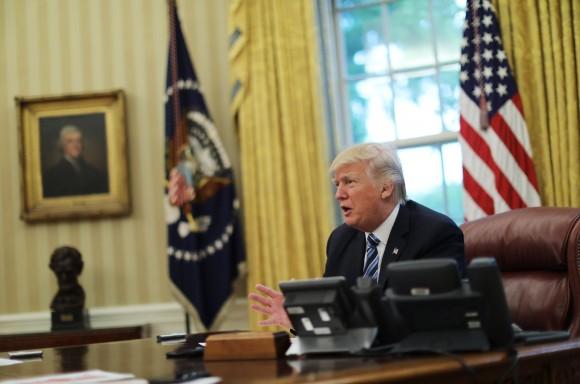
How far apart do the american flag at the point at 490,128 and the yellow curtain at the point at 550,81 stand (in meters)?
0.08

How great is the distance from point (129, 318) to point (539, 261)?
335 cm

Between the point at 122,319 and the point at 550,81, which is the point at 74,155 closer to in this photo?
the point at 122,319

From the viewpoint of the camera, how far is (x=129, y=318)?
18.6 feet

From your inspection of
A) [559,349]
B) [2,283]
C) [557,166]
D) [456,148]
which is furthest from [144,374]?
[2,283]

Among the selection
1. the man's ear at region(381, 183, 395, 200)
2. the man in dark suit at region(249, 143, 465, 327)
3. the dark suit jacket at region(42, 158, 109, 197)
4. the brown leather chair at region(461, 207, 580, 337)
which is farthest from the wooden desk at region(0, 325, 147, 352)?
the brown leather chair at region(461, 207, 580, 337)

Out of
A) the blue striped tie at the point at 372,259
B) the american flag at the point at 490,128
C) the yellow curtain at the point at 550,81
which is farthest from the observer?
the american flag at the point at 490,128

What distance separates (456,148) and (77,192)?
2628 millimetres

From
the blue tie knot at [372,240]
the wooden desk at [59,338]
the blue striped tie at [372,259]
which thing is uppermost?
the blue tie knot at [372,240]

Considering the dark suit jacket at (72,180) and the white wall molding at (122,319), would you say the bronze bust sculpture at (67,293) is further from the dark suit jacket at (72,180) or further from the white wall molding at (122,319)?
the dark suit jacket at (72,180)

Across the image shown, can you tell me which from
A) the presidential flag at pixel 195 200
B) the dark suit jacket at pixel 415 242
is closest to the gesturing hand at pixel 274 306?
the dark suit jacket at pixel 415 242

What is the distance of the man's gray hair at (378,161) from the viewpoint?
10.6 ft

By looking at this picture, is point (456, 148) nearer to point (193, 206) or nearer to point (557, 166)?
point (557, 166)

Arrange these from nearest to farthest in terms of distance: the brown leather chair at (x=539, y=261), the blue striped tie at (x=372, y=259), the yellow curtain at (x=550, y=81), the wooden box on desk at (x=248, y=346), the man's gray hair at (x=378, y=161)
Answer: the wooden box on desk at (x=248, y=346) → the brown leather chair at (x=539, y=261) → the blue striped tie at (x=372, y=259) → the man's gray hair at (x=378, y=161) → the yellow curtain at (x=550, y=81)

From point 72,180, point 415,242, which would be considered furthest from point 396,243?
point 72,180
